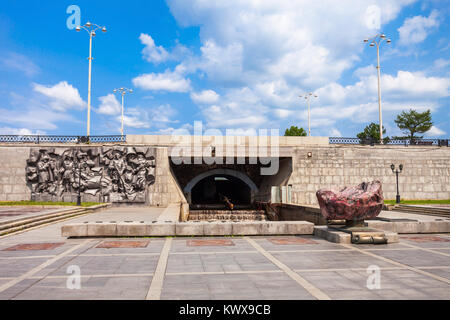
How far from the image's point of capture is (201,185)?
3762 centimetres

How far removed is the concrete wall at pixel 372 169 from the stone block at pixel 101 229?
1516 cm

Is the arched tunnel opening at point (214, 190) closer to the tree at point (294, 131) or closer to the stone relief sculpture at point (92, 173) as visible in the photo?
the stone relief sculpture at point (92, 173)

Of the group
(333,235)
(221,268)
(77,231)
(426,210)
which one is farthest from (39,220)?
(426,210)

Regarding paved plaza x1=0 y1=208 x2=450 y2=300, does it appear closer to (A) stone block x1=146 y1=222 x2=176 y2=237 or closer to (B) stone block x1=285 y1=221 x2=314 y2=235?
(A) stone block x1=146 y1=222 x2=176 y2=237

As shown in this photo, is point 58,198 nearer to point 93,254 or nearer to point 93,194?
point 93,194

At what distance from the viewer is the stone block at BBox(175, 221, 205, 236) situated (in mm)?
8984

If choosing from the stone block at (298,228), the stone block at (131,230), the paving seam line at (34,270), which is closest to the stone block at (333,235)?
the stone block at (298,228)

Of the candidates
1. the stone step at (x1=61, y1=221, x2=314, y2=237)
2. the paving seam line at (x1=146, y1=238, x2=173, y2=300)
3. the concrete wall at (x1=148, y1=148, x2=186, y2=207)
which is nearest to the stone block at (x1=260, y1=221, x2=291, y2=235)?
the stone step at (x1=61, y1=221, x2=314, y2=237)

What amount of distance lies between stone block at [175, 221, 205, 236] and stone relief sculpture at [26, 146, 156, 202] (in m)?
12.5

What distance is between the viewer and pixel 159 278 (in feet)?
16.0

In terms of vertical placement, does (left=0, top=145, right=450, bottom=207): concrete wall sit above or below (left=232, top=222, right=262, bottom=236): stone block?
above

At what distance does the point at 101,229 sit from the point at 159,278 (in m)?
A: 4.59

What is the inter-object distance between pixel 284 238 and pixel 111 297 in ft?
18.7

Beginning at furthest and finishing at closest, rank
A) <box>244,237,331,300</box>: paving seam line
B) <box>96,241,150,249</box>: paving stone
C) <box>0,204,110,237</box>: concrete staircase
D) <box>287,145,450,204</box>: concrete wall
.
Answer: <box>287,145,450,204</box>: concrete wall < <box>0,204,110,237</box>: concrete staircase < <box>96,241,150,249</box>: paving stone < <box>244,237,331,300</box>: paving seam line
